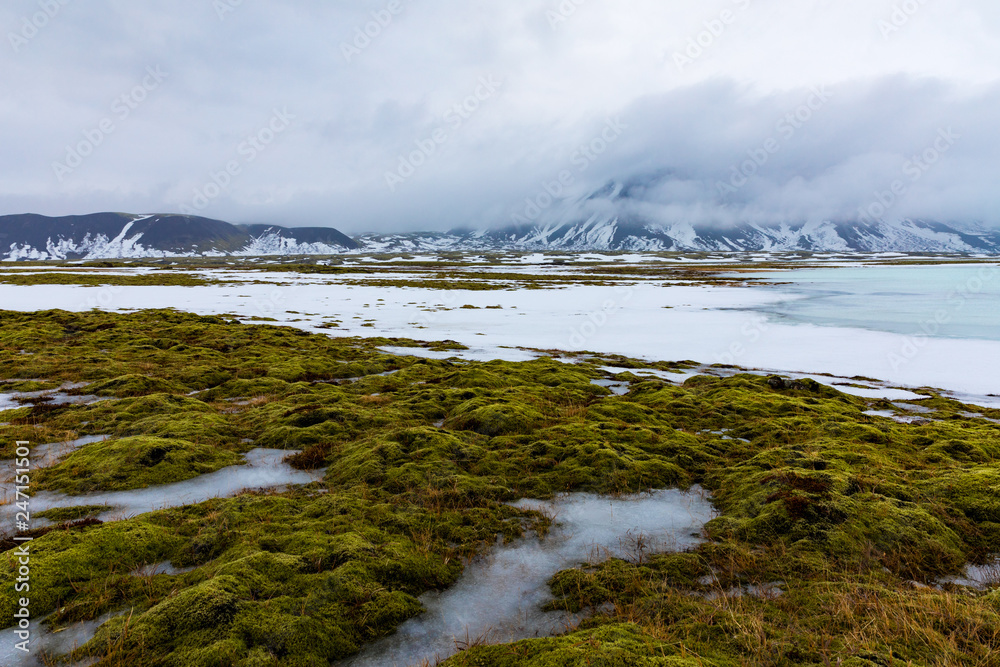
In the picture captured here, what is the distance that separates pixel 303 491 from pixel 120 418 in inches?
328

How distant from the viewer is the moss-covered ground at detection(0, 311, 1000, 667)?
520 cm

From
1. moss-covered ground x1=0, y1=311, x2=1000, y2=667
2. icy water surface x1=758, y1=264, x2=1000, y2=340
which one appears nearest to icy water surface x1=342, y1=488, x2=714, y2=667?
moss-covered ground x1=0, y1=311, x2=1000, y2=667

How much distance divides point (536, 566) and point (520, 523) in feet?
4.33

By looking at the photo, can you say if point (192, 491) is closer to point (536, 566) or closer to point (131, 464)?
point (131, 464)

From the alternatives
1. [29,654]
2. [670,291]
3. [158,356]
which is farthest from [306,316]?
[670,291]

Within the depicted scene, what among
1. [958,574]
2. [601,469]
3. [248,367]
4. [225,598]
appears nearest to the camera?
[225,598]

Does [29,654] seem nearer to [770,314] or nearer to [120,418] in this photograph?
[120,418]

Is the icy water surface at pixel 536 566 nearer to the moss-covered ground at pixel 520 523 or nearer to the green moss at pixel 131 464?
the moss-covered ground at pixel 520 523

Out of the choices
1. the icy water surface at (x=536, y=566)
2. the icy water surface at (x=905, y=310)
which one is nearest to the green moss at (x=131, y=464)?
the icy water surface at (x=536, y=566)

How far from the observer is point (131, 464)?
1033 cm

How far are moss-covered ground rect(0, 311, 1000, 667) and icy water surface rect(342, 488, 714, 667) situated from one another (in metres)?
0.27

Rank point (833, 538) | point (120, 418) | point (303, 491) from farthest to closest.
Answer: point (120, 418)
point (303, 491)
point (833, 538)

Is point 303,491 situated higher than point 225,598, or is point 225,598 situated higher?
point 225,598

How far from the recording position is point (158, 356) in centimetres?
2320
